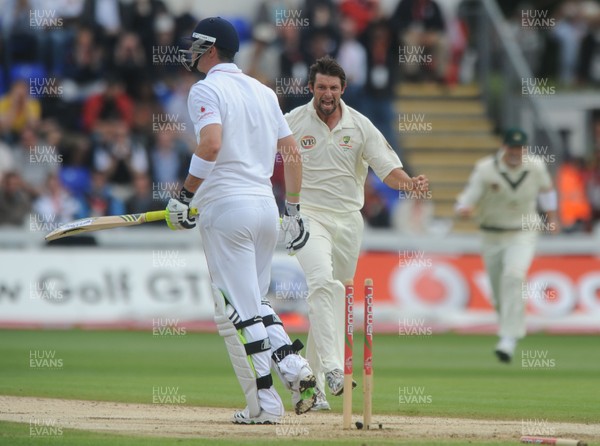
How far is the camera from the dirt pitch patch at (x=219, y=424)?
8953 mm

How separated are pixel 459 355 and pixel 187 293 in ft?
14.9

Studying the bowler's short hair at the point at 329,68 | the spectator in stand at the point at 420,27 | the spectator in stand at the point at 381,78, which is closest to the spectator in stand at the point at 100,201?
the spectator in stand at the point at 381,78

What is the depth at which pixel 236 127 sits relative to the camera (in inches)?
369

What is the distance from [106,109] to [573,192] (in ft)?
26.2

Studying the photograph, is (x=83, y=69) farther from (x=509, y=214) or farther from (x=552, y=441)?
(x=552, y=441)

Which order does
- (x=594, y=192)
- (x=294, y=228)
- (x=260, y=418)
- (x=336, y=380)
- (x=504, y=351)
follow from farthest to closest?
1. (x=594, y=192)
2. (x=504, y=351)
3. (x=336, y=380)
4. (x=294, y=228)
5. (x=260, y=418)

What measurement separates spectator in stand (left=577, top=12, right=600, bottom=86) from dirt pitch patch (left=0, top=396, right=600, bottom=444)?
663 inches

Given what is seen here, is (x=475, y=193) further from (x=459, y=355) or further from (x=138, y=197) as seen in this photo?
(x=138, y=197)

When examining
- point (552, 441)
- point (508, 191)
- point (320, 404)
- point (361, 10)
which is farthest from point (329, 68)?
point (361, 10)

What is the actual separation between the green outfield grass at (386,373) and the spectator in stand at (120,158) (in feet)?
10.7

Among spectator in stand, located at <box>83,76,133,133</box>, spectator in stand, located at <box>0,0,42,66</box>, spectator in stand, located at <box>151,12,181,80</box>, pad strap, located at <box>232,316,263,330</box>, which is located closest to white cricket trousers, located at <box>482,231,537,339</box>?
pad strap, located at <box>232,316,263,330</box>

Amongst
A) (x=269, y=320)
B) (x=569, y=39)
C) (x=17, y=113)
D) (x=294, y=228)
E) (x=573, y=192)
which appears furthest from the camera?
(x=569, y=39)

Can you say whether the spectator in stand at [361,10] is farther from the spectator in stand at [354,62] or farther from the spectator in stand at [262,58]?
the spectator in stand at [262,58]

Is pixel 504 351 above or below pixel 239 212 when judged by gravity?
below
